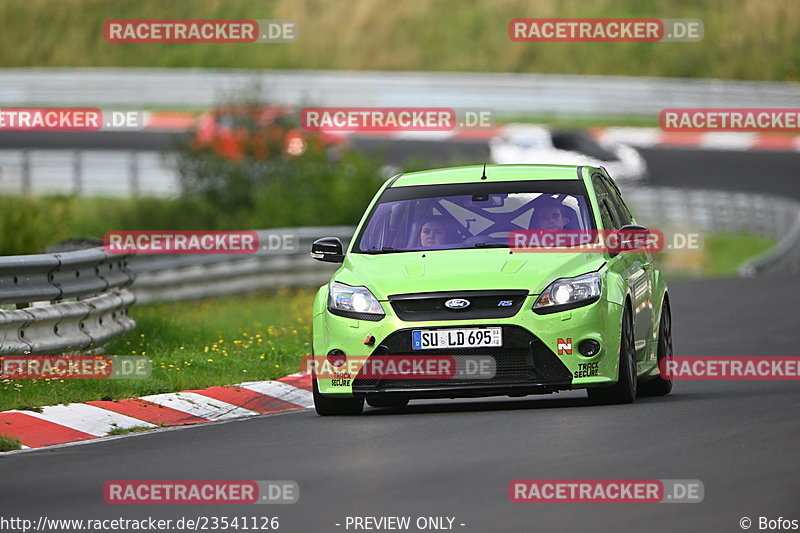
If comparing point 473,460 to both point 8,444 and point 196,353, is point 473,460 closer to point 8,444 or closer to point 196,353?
point 8,444

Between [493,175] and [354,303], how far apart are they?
66.9 inches

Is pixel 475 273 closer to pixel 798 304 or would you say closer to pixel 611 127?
pixel 798 304

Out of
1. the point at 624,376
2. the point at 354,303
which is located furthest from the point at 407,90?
the point at 624,376

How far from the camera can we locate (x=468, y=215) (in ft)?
42.1

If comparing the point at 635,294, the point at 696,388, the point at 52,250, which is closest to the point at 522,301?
the point at 635,294

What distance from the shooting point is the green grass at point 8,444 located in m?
10.8

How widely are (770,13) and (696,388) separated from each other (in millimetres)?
43672

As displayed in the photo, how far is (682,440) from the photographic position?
33.3 feet

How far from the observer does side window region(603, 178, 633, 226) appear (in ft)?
45.3

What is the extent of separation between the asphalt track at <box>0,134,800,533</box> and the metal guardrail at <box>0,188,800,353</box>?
225 cm

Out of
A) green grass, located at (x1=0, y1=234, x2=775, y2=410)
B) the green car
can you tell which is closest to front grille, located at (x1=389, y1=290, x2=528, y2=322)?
the green car

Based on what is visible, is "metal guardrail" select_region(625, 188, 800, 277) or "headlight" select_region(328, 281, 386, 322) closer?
"headlight" select_region(328, 281, 386, 322)

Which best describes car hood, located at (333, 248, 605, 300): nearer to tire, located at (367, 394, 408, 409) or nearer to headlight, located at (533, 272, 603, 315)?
headlight, located at (533, 272, 603, 315)

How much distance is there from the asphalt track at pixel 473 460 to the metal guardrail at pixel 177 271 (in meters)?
2.25
